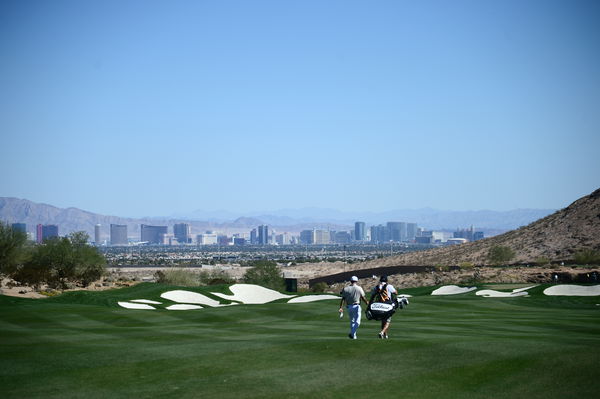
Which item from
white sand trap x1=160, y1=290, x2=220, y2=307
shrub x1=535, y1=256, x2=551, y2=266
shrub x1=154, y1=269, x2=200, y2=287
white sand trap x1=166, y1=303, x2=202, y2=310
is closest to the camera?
white sand trap x1=166, y1=303, x2=202, y2=310

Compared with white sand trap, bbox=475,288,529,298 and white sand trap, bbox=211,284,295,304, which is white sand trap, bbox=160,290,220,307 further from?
white sand trap, bbox=475,288,529,298

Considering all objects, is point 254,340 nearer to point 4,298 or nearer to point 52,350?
point 52,350

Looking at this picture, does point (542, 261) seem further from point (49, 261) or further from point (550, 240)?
point (49, 261)

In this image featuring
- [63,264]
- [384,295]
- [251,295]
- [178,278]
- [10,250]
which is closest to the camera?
[384,295]

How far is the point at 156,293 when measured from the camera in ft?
155

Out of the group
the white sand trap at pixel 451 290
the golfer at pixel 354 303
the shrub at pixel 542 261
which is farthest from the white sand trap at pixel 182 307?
the shrub at pixel 542 261

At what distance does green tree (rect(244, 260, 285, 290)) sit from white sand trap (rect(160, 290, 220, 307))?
27505mm

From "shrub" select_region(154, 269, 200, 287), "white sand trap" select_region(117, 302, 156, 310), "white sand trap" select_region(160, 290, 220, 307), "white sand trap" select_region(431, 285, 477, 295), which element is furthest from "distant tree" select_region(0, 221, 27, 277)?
"white sand trap" select_region(431, 285, 477, 295)

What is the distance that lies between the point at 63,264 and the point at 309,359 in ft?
183

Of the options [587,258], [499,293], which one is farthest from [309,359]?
[587,258]

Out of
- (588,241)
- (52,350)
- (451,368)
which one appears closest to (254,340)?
(52,350)

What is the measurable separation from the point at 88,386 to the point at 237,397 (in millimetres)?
3685

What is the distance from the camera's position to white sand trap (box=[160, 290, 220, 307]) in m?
45.7

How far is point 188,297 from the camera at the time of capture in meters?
46.2
